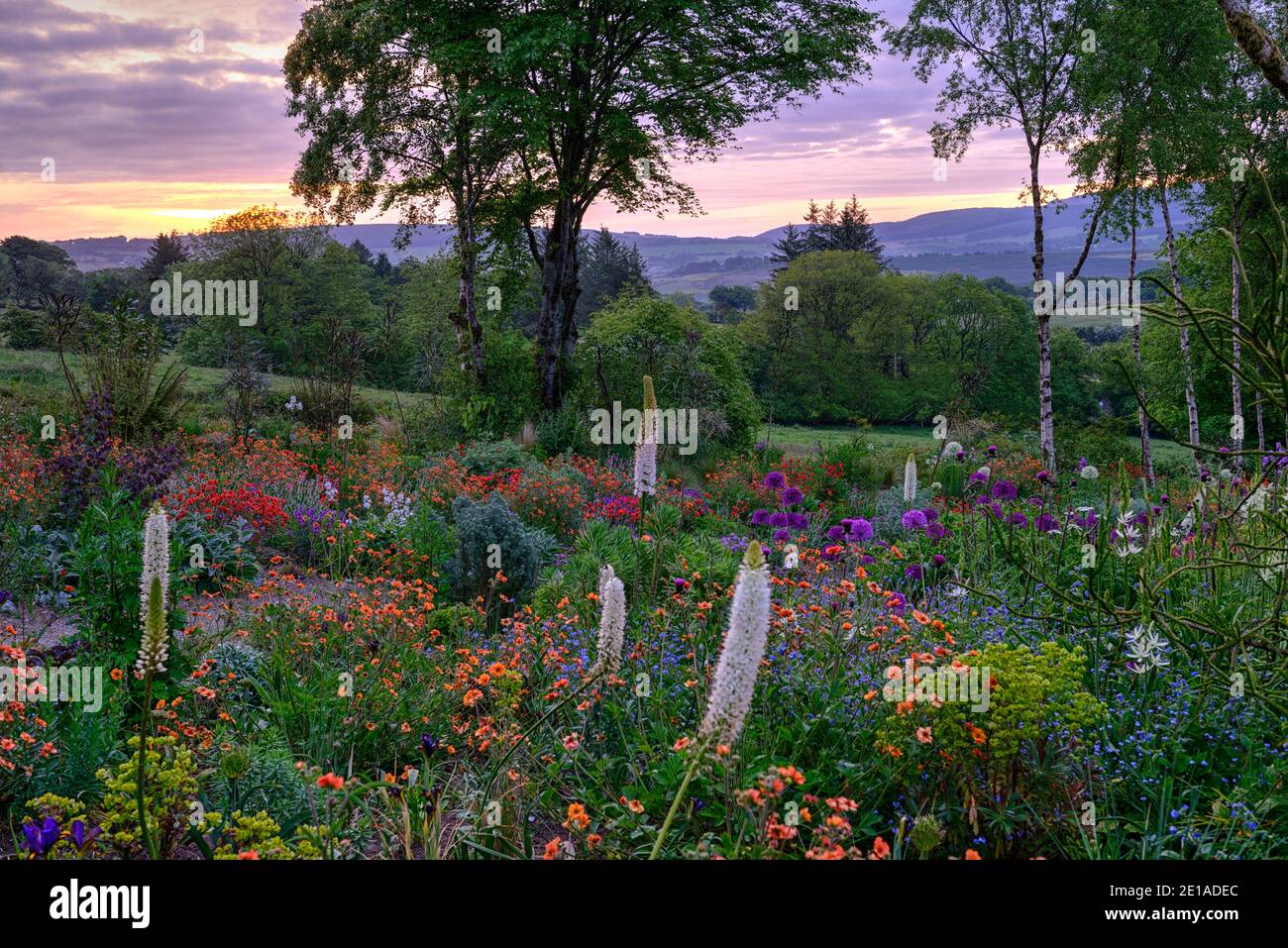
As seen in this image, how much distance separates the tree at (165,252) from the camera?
5300 cm

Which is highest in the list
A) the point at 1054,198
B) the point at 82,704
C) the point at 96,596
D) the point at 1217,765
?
the point at 1054,198

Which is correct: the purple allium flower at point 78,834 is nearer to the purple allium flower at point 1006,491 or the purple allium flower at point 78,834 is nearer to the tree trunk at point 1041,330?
the purple allium flower at point 1006,491

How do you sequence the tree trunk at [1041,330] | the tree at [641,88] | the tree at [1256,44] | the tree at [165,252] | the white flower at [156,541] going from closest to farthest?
the tree at [1256,44] → the white flower at [156,541] → the tree at [641,88] → the tree trunk at [1041,330] → the tree at [165,252]

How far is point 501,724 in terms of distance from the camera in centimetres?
403

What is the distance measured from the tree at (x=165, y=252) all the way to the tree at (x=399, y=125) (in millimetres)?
38875

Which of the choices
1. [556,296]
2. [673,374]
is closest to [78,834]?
[556,296]

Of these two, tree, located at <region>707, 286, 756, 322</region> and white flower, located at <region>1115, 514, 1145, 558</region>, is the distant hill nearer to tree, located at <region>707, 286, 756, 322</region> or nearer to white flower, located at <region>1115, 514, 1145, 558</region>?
tree, located at <region>707, 286, 756, 322</region>

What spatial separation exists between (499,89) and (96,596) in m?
14.3

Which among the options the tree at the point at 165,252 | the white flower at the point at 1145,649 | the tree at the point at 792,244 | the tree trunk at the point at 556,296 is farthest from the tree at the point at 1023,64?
the tree at the point at 165,252

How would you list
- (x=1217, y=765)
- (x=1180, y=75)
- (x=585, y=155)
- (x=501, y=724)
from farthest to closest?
(x=1180, y=75)
(x=585, y=155)
(x=501, y=724)
(x=1217, y=765)

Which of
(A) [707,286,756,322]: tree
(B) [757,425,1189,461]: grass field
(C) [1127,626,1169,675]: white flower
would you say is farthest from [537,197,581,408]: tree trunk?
(A) [707,286,756,322]: tree

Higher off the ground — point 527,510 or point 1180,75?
point 1180,75

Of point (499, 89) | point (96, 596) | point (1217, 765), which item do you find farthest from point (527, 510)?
point (499, 89)
